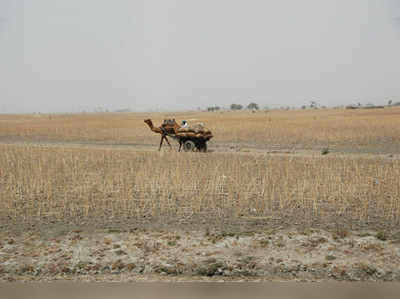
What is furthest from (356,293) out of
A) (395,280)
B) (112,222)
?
(112,222)

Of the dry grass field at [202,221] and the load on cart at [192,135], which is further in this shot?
the load on cart at [192,135]

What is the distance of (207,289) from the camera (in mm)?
7113

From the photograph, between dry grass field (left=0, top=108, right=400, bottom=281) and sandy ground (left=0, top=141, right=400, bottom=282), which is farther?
dry grass field (left=0, top=108, right=400, bottom=281)

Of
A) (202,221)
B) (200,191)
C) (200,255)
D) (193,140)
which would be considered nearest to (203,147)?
(193,140)

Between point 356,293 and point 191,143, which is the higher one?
point 191,143

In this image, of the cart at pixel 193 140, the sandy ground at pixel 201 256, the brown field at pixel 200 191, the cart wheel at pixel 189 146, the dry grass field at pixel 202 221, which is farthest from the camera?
the cart wheel at pixel 189 146

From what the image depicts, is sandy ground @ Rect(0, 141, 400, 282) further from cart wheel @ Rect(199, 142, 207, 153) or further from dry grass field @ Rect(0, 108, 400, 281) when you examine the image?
cart wheel @ Rect(199, 142, 207, 153)

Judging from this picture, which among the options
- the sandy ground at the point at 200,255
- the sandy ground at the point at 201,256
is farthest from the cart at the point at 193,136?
the sandy ground at the point at 201,256

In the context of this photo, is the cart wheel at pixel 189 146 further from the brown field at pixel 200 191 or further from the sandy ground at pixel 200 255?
the sandy ground at pixel 200 255

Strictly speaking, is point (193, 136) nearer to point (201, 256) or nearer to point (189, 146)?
point (189, 146)

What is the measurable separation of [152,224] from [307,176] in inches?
287

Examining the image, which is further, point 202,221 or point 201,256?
point 202,221

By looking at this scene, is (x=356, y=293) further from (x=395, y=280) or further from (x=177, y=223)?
(x=177, y=223)

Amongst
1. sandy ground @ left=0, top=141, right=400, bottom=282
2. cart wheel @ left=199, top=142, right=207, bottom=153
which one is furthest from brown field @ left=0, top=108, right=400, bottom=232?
cart wheel @ left=199, top=142, right=207, bottom=153
